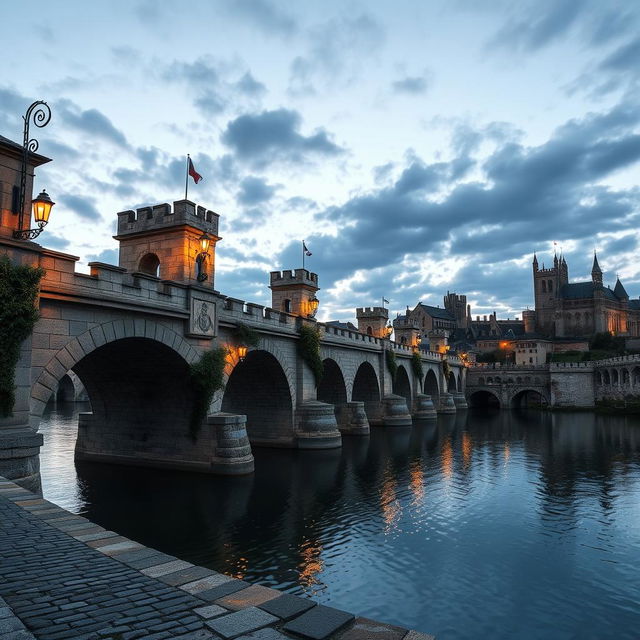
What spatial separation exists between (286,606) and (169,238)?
18758mm

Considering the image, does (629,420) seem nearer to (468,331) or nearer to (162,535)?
(162,535)

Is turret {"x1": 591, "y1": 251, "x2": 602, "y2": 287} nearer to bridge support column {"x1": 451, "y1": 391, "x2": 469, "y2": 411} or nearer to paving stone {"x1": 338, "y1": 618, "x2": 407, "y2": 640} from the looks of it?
bridge support column {"x1": 451, "y1": 391, "x2": 469, "y2": 411}

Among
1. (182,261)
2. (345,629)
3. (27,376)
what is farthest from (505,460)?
(345,629)

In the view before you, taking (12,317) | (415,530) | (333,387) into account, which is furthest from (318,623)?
(333,387)

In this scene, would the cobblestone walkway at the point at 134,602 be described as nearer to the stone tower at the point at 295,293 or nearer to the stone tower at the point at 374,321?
the stone tower at the point at 295,293

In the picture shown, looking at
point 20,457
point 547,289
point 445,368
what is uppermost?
point 547,289

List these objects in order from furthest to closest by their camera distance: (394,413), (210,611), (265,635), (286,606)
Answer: (394,413) < (286,606) < (210,611) < (265,635)

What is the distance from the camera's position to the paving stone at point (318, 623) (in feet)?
15.3

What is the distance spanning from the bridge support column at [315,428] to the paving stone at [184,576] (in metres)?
23.6

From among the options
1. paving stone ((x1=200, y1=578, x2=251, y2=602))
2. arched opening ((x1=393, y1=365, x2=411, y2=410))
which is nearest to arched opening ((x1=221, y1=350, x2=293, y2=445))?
paving stone ((x1=200, y1=578, x2=251, y2=602))

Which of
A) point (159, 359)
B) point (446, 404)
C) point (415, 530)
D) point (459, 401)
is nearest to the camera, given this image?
point (415, 530)

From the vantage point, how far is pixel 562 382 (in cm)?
8225

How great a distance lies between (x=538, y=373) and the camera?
85500mm

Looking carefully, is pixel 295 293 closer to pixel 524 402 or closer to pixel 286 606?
pixel 286 606
